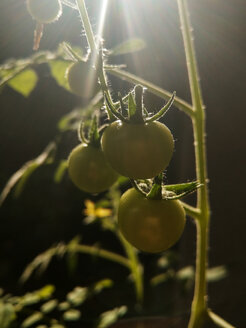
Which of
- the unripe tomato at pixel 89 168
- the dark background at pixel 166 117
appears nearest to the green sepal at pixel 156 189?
the unripe tomato at pixel 89 168

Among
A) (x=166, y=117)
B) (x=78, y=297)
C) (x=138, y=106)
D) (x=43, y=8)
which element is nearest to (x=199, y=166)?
(x=138, y=106)

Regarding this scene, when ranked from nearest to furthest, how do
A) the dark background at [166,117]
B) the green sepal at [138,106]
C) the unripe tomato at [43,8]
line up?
the green sepal at [138,106], the unripe tomato at [43,8], the dark background at [166,117]

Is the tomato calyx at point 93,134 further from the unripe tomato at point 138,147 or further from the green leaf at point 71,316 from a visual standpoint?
the green leaf at point 71,316

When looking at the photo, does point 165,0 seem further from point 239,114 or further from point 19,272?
point 19,272

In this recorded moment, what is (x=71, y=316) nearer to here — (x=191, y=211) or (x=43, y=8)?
(x=191, y=211)

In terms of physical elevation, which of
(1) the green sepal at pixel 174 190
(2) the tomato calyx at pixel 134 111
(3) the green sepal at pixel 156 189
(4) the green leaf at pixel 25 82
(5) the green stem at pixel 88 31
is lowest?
(1) the green sepal at pixel 174 190

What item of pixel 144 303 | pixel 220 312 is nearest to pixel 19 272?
pixel 220 312
